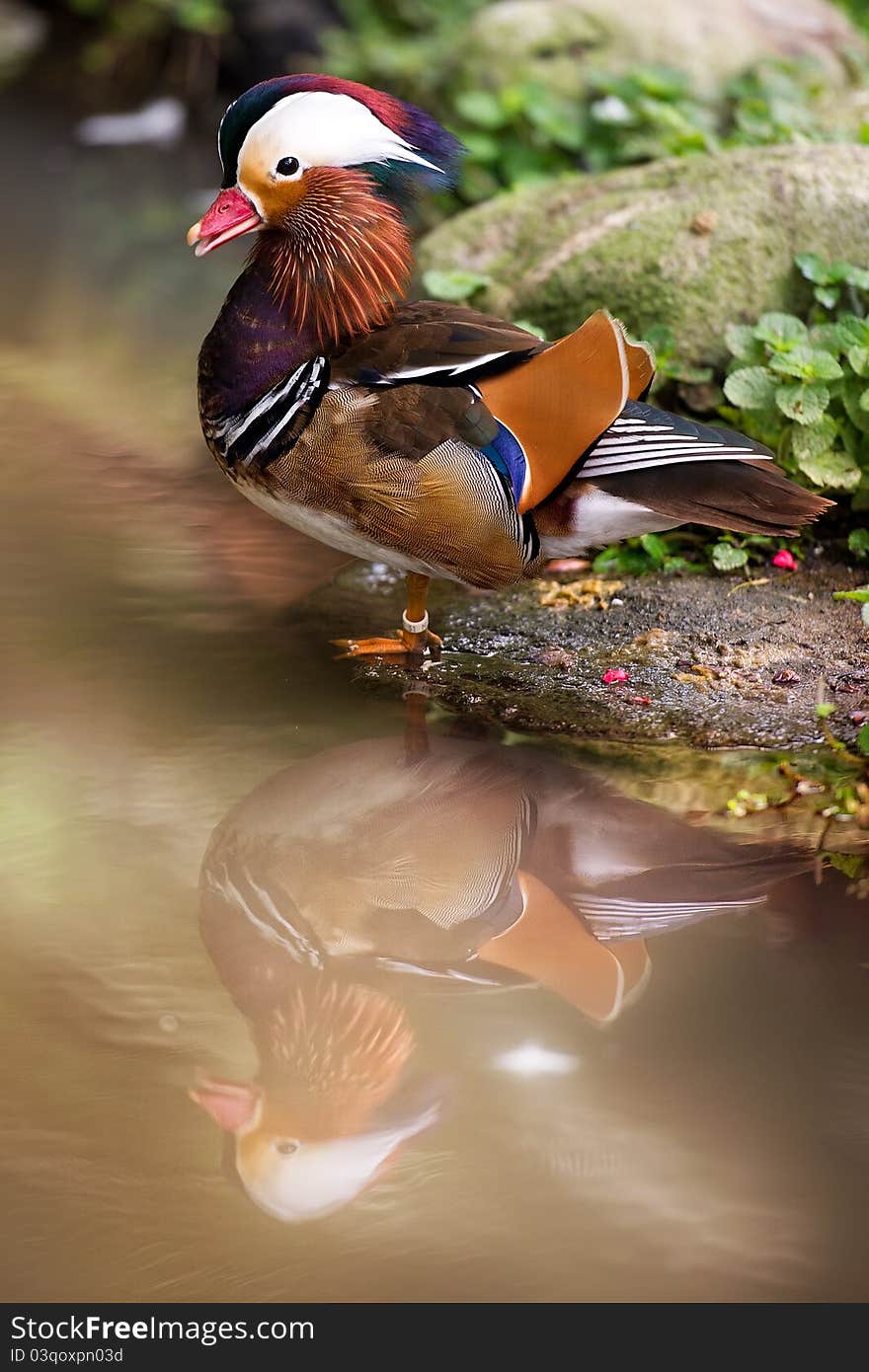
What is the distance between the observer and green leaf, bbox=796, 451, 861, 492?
3346 mm

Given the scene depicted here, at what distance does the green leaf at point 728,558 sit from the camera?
10.9ft

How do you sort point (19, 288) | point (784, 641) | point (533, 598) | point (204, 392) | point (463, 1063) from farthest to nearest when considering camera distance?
point (19, 288), point (533, 598), point (784, 641), point (204, 392), point (463, 1063)

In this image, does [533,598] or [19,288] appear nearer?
[533,598]

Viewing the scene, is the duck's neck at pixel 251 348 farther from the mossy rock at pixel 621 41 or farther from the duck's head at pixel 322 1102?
the mossy rock at pixel 621 41

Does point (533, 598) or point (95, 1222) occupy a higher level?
point (533, 598)

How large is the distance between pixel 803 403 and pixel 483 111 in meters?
2.65

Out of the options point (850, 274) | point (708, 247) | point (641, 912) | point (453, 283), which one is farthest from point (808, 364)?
point (641, 912)

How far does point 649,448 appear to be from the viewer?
274 cm

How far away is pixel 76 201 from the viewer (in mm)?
6168

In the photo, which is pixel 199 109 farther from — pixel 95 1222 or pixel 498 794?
pixel 95 1222

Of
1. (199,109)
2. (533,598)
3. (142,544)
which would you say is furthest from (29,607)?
(199,109)

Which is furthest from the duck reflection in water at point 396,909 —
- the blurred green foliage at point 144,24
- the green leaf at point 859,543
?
the blurred green foliage at point 144,24
